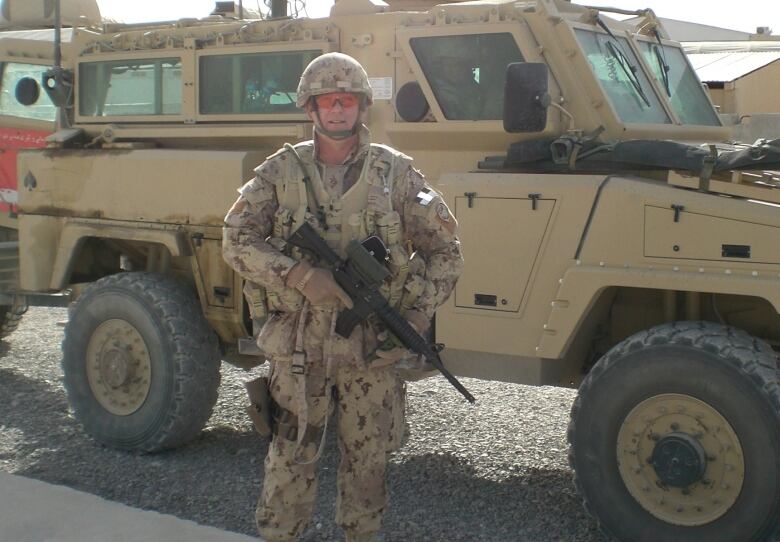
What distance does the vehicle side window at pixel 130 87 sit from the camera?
582 centimetres

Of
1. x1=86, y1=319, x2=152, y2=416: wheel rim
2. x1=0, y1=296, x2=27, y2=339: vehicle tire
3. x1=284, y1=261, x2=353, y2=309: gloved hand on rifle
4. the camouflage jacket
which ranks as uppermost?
the camouflage jacket

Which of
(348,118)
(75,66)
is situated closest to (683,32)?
(75,66)

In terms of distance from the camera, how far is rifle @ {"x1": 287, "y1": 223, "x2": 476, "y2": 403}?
3.38 m

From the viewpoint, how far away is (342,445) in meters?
3.64

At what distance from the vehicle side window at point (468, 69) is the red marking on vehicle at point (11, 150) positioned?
3441mm

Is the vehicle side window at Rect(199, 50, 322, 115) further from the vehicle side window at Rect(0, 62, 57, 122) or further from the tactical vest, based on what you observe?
the vehicle side window at Rect(0, 62, 57, 122)

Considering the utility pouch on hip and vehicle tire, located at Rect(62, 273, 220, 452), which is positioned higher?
the utility pouch on hip

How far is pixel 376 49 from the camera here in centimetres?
510

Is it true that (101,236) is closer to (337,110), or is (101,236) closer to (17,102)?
(17,102)

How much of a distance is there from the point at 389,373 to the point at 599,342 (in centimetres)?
151

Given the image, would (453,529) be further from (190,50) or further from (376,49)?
(190,50)

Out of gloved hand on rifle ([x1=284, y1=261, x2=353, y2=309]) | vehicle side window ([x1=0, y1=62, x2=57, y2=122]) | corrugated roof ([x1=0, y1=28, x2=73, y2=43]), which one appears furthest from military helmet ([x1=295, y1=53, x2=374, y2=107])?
corrugated roof ([x1=0, y1=28, x2=73, y2=43])

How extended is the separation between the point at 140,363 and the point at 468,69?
7.12 ft

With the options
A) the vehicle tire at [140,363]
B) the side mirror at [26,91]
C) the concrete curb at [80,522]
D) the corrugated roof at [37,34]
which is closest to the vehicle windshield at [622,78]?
the vehicle tire at [140,363]
